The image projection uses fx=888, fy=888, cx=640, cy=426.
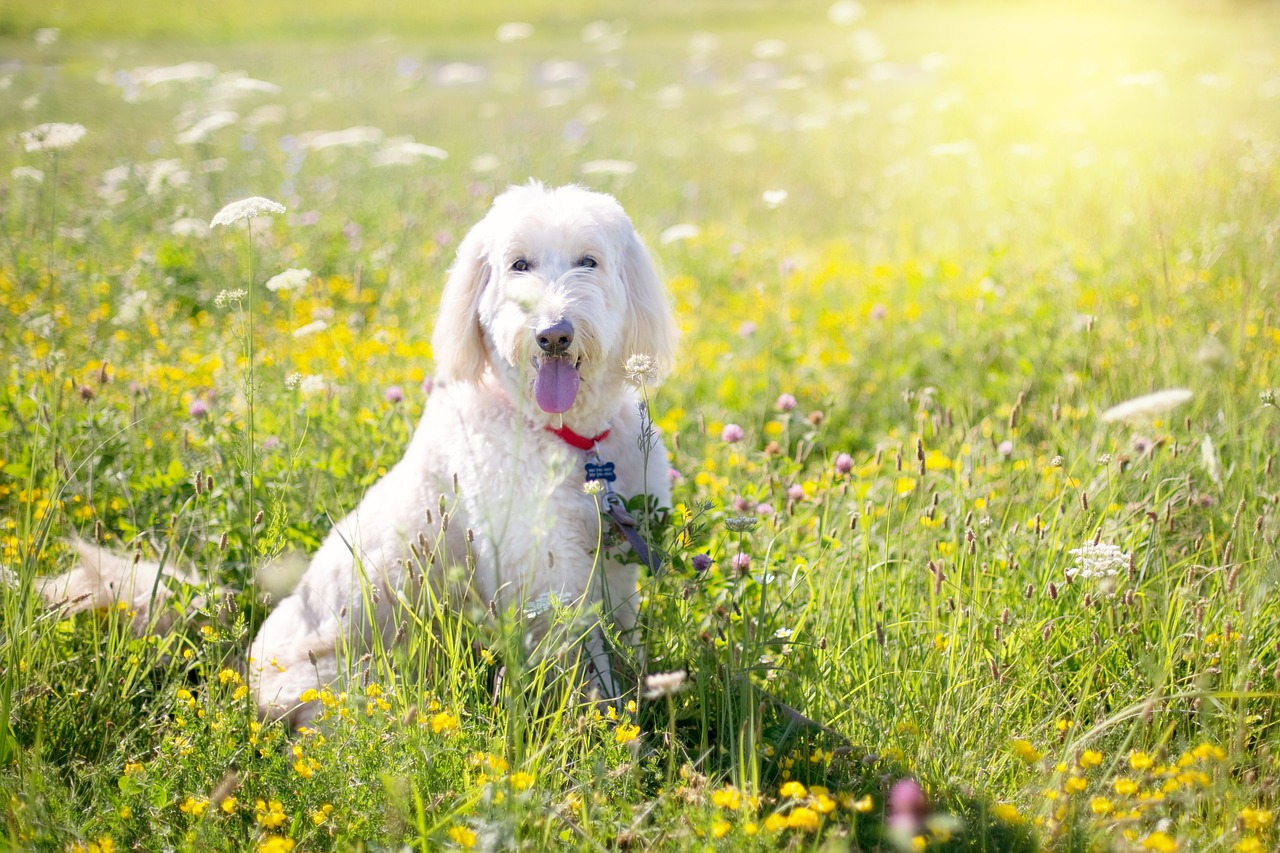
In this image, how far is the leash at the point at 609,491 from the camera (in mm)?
2479

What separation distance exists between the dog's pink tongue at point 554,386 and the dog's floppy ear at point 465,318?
0.34m

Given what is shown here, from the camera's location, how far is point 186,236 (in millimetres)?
5949

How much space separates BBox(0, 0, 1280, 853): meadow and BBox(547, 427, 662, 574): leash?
0.23ft

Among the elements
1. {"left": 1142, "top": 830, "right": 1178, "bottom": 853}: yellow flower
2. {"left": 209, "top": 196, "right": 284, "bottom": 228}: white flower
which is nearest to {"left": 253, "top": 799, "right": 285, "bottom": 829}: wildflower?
{"left": 209, "top": 196, "right": 284, "bottom": 228}: white flower

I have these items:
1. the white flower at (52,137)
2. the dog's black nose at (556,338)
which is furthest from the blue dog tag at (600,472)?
the white flower at (52,137)

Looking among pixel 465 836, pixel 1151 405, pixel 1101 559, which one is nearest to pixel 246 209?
pixel 465 836

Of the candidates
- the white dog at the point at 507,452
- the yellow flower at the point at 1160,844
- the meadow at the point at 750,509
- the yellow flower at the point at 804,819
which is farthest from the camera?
the white dog at the point at 507,452

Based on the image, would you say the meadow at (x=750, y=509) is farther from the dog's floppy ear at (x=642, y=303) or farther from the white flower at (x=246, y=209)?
the dog's floppy ear at (x=642, y=303)

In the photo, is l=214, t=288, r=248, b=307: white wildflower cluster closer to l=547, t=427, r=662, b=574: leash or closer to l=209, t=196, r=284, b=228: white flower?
l=209, t=196, r=284, b=228: white flower

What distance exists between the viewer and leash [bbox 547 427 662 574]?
248 centimetres

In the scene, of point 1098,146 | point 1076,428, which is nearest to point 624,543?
point 1076,428

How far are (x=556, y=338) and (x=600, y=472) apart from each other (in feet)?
1.37

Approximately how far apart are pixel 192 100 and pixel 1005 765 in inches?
270

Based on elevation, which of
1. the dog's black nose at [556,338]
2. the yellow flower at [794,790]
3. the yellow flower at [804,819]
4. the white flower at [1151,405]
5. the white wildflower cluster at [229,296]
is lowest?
the yellow flower at [794,790]
